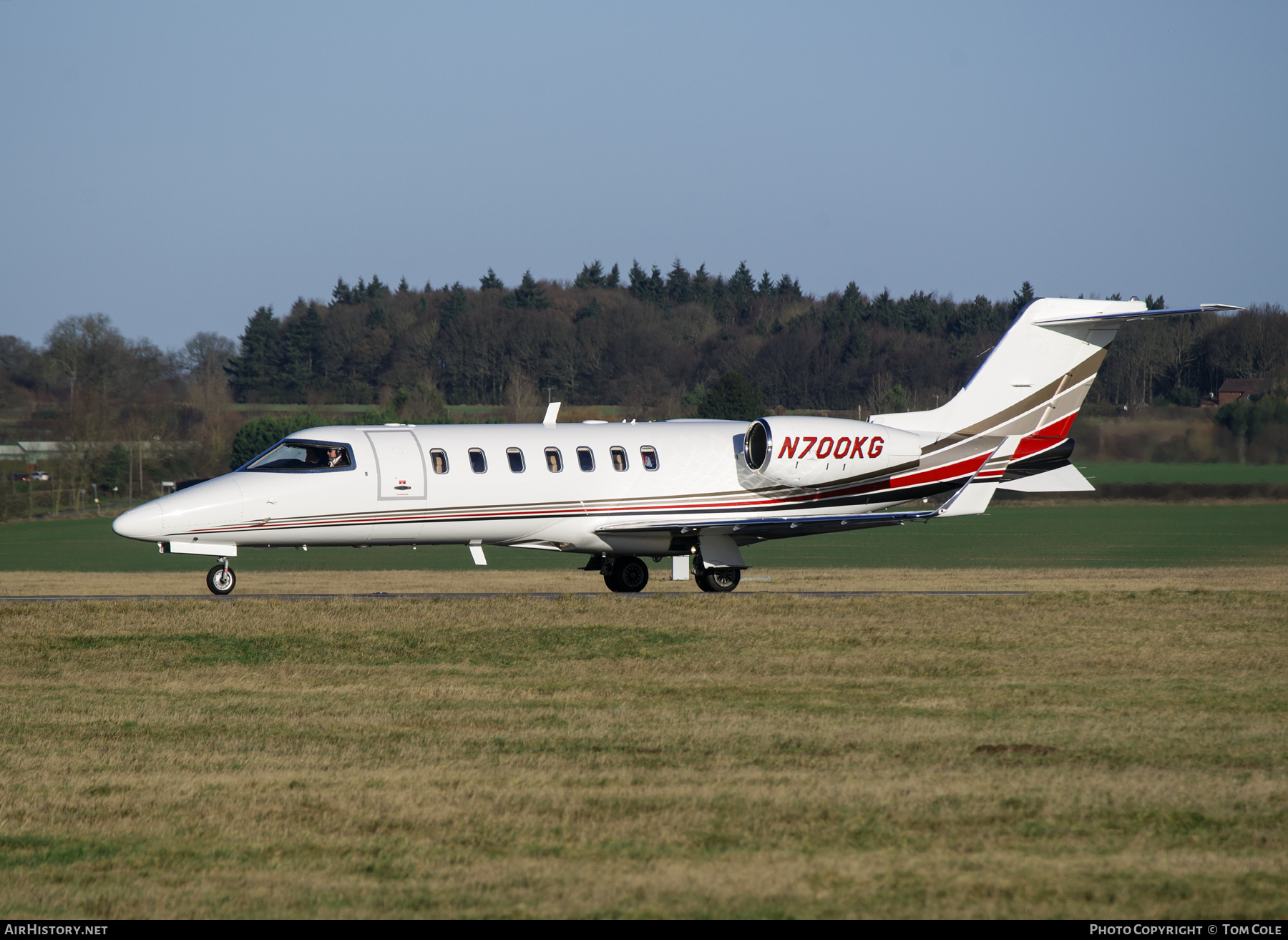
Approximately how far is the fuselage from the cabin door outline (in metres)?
0.02

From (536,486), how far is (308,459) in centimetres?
385

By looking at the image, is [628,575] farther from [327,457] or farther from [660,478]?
[327,457]

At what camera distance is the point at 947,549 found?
5272 centimetres

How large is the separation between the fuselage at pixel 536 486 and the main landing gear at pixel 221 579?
2.52 feet

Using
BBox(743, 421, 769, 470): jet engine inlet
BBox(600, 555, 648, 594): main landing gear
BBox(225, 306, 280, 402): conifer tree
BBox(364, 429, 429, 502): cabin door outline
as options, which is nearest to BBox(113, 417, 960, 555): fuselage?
BBox(364, 429, 429, 502): cabin door outline

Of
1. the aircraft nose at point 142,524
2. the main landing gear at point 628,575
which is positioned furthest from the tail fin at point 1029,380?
the aircraft nose at point 142,524

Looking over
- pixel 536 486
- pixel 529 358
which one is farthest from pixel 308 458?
pixel 529 358

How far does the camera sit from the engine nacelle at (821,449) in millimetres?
24453

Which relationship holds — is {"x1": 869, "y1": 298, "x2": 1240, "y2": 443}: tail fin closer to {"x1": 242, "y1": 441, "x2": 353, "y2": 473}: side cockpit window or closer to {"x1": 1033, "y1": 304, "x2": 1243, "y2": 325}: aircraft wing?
{"x1": 1033, "y1": 304, "x2": 1243, "y2": 325}: aircraft wing

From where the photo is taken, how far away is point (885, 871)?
24.5 ft

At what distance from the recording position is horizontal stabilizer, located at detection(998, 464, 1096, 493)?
1025 inches

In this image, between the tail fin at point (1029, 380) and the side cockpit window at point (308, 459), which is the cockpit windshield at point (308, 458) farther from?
the tail fin at point (1029, 380)

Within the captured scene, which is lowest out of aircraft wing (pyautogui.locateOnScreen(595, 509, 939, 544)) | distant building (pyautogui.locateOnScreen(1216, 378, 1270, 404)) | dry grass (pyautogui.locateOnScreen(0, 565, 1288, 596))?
dry grass (pyautogui.locateOnScreen(0, 565, 1288, 596))

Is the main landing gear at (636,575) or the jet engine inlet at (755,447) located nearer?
the jet engine inlet at (755,447)
